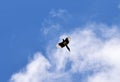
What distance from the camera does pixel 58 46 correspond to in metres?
60.8

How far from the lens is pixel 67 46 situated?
6325cm

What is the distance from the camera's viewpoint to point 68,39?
200 ft

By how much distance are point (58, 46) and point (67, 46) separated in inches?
151

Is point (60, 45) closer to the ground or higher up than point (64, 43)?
closer to the ground

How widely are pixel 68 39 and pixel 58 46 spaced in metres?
3.92

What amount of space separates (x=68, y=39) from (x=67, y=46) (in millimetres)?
3259

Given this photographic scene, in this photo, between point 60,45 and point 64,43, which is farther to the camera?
point 64,43
